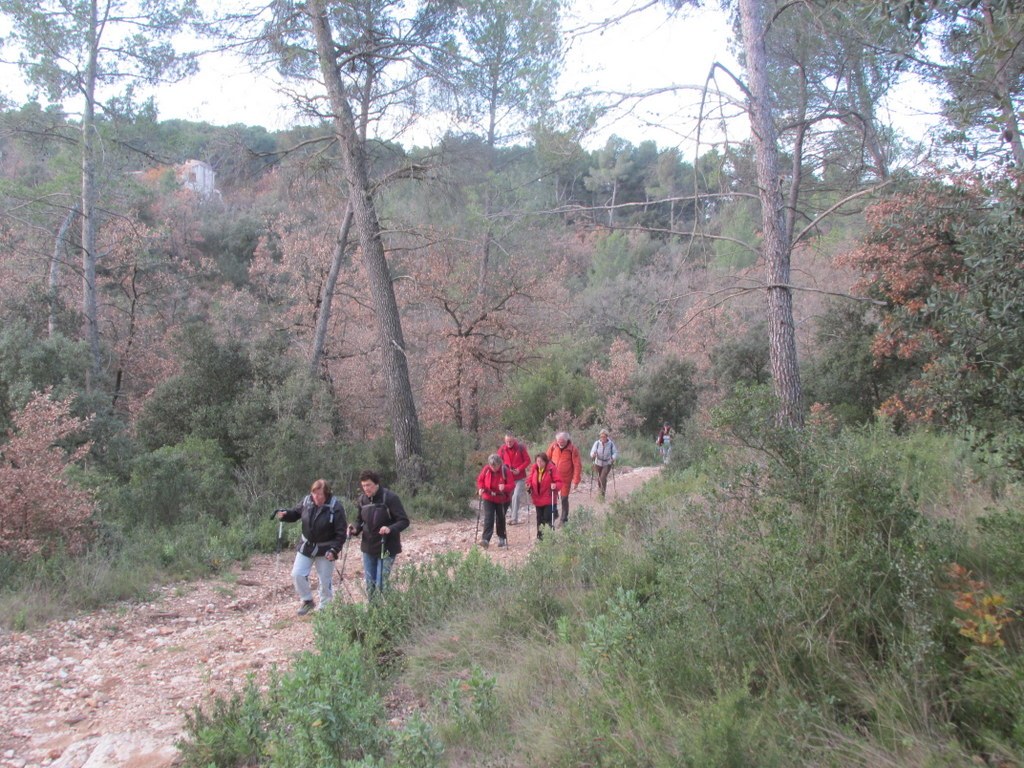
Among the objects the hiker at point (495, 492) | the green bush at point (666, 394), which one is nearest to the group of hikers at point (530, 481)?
the hiker at point (495, 492)

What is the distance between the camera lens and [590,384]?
28.5 metres

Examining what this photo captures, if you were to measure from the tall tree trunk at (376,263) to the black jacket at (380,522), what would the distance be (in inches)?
260

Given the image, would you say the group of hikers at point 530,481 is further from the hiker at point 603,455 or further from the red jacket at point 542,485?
the hiker at point 603,455

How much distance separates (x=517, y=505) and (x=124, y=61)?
512 inches

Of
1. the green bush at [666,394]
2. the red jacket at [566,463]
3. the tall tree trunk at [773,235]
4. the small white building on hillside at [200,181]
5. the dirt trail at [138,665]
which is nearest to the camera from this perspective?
the dirt trail at [138,665]

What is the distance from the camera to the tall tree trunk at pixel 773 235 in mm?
8234

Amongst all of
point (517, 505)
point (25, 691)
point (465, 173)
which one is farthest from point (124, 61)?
point (25, 691)

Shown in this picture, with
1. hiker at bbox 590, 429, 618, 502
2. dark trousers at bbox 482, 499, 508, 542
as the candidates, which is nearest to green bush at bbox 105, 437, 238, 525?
dark trousers at bbox 482, 499, 508, 542

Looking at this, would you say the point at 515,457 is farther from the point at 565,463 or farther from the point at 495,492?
the point at 495,492

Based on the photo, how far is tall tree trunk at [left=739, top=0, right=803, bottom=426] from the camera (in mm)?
8234

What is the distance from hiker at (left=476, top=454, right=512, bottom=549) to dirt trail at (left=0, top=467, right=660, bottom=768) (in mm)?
1107

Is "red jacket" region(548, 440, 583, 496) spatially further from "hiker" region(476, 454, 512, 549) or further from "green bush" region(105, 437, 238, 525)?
"green bush" region(105, 437, 238, 525)

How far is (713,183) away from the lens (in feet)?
28.6

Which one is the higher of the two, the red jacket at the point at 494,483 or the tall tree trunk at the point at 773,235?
the tall tree trunk at the point at 773,235
